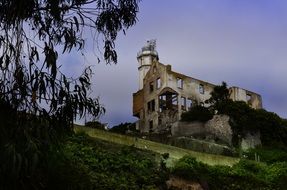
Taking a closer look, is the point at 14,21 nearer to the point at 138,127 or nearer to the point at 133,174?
the point at 133,174

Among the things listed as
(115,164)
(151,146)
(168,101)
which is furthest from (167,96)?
(115,164)

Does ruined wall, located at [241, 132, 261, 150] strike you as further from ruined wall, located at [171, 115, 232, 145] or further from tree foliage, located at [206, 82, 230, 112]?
tree foliage, located at [206, 82, 230, 112]

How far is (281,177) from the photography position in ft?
91.6

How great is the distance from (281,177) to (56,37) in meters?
18.7

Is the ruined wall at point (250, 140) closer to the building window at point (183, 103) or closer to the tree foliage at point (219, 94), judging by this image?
the tree foliage at point (219, 94)

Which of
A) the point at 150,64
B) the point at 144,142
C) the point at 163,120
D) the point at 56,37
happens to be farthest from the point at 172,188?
the point at 150,64

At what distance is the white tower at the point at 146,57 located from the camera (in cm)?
5991

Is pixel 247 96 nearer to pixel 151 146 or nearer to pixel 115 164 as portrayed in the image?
pixel 151 146

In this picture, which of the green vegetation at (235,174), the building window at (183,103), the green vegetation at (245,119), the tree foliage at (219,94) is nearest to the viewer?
the green vegetation at (235,174)

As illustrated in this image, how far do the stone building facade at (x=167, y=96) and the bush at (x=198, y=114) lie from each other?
2.25m

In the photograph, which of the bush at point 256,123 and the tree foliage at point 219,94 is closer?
the bush at point 256,123

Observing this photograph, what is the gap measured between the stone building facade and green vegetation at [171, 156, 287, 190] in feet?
68.2

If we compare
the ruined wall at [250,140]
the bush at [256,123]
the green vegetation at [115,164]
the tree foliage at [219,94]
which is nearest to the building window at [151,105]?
the tree foliage at [219,94]

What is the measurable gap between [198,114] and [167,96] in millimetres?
6572
